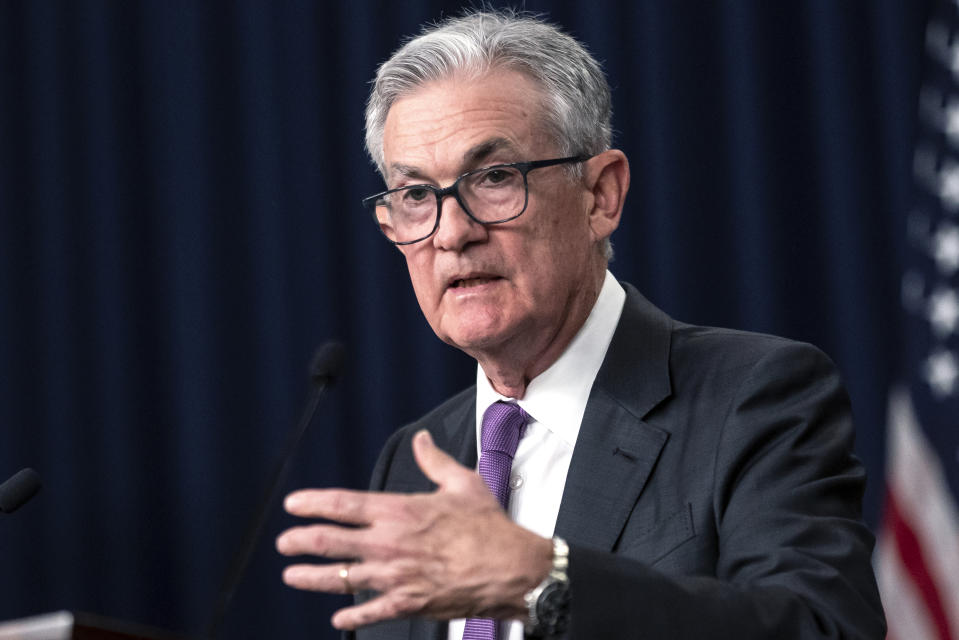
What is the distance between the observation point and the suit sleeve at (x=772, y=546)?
120 centimetres

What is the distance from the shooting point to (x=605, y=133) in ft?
6.44

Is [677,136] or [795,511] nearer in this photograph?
[795,511]

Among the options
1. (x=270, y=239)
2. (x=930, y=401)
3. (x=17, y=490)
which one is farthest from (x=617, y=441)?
(x=270, y=239)

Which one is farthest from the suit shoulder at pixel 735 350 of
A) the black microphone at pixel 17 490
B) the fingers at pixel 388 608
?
the black microphone at pixel 17 490

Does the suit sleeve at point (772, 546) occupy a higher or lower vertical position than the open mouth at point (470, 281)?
lower

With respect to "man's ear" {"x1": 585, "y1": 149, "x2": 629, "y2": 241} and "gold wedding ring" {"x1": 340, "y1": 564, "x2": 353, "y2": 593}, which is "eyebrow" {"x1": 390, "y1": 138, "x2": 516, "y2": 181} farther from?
"gold wedding ring" {"x1": 340, "y1": 564, "x2": 353, "y2": 593}

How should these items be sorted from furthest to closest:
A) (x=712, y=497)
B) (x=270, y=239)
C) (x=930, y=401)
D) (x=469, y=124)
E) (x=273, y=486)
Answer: (x=270, y=239) → (x=930, y=401) → (x=273, y=486) → (x=469, y=124) → (x=712, y=497)

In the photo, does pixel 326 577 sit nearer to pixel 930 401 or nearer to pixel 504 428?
pixel 504 428

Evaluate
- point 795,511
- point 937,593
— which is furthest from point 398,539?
point 937,593

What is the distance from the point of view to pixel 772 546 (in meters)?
1.41

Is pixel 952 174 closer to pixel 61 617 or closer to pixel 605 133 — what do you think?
pixel 605 133

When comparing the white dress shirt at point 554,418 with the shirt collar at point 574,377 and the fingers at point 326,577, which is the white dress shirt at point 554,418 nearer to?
the shirt collar at point 574,377

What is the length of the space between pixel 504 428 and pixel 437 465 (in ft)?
2.27

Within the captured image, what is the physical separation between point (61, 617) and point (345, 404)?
2500 mm
